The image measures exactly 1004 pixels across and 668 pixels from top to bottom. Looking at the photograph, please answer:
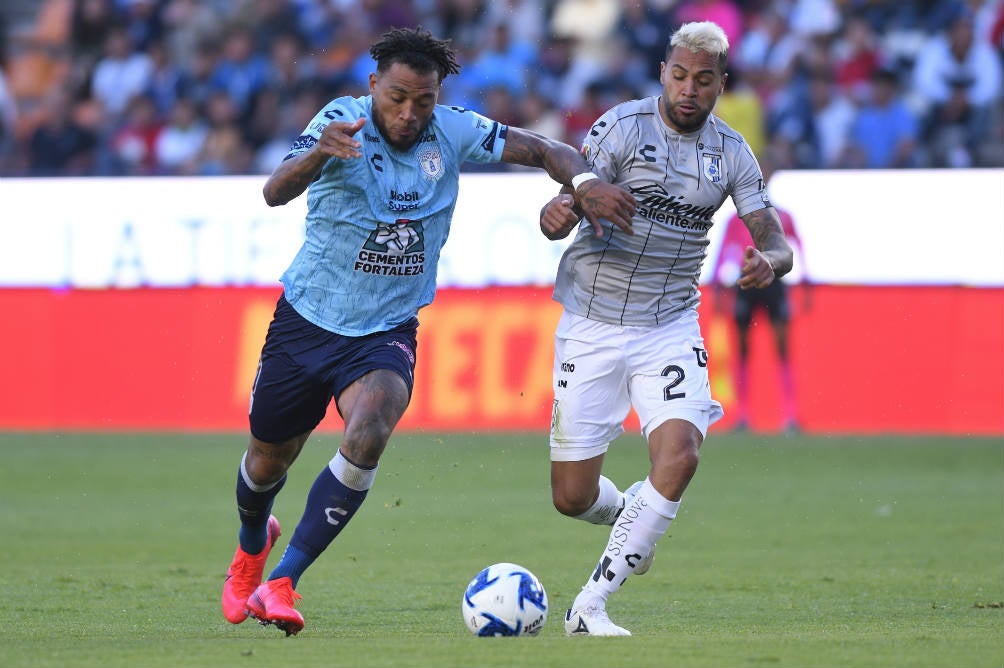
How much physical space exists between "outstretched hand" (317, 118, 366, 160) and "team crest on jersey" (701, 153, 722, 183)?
155 centimetres

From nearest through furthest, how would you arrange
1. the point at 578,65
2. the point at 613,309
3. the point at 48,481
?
the point at 613,309 → the point at 48,481 → the point at 578,65

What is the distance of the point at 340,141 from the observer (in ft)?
21.1

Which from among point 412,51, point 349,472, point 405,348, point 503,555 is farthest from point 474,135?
point 503,555

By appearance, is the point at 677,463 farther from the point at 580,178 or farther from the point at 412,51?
the point at 412,51

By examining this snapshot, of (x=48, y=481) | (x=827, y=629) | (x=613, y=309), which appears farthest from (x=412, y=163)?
(x=48, y=481)

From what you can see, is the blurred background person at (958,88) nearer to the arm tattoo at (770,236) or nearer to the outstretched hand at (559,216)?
the arm tattoo at (770,236)

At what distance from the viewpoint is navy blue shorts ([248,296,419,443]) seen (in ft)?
22.8

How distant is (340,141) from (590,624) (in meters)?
2.14

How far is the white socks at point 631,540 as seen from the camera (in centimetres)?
664

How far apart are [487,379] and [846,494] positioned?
13.1ft

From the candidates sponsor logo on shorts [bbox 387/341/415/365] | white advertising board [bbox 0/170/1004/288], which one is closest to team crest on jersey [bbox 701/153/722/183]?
sponsor logo on shorts [bbox 387/341/415/365]

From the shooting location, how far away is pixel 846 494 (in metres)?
12.1

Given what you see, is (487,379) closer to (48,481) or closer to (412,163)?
(48,481)

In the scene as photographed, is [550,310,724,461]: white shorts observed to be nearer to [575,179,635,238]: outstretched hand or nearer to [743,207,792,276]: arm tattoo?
[743,207,792,276]: arm tattoo
